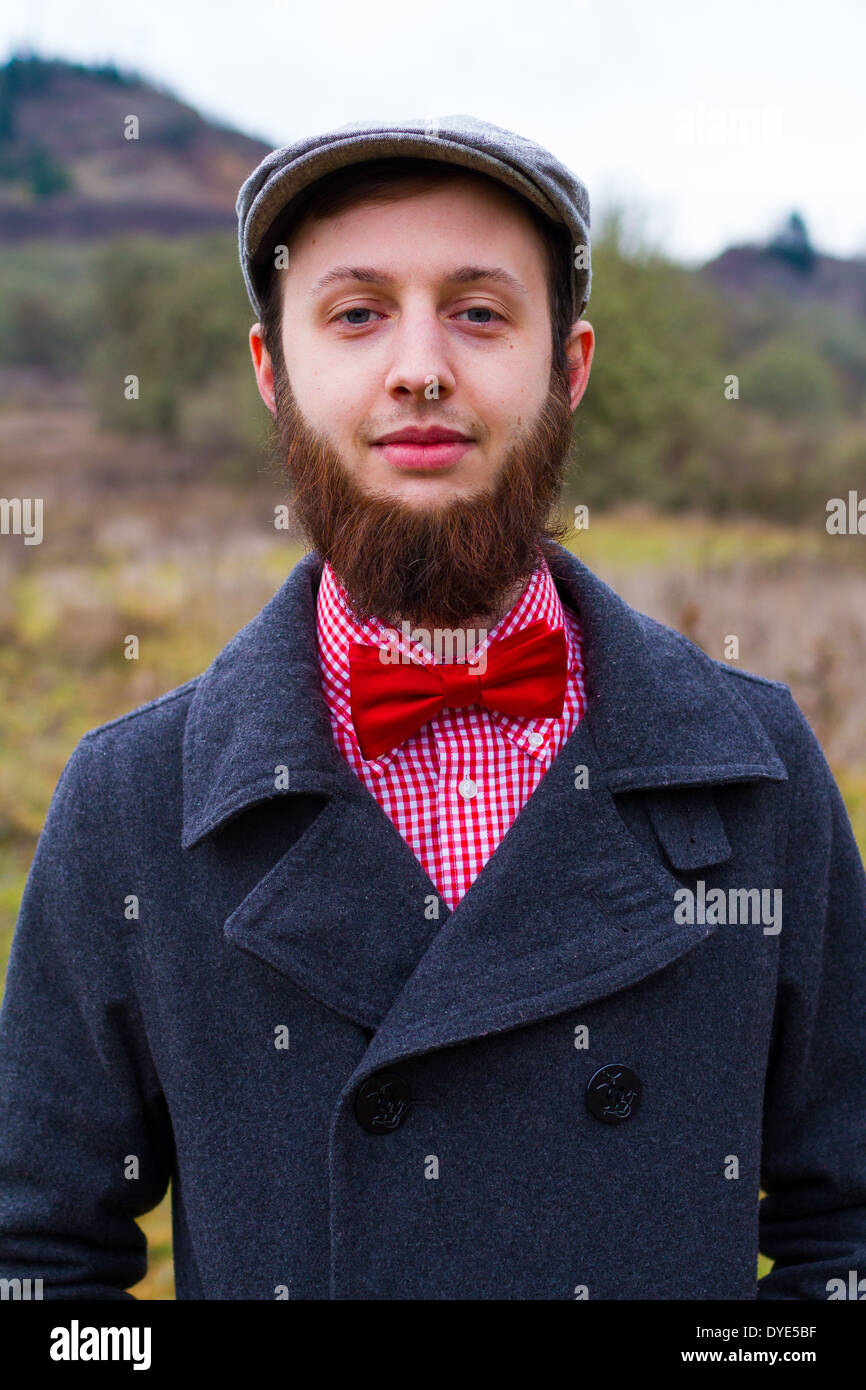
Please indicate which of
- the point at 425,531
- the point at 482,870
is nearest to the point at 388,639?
the point at 425,531

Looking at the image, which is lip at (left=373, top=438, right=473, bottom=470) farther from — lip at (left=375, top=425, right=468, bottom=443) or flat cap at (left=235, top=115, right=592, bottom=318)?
flat cap at (left=235, top=115, right=592, bottom=318)

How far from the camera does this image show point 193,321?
100 feet

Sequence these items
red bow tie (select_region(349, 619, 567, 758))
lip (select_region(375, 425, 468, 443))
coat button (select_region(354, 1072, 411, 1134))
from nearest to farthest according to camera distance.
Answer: coat button (select_region(354, 1072, 411, 1134)) → lip (select_region(375, 425, 468, 443)) → red bow tie (select_region(349, 619, 567, 758))

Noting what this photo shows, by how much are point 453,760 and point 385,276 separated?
0.84 meters

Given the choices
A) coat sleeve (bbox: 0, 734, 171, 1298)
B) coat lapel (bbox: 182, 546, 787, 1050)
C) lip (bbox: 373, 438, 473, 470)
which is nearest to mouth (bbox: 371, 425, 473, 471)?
lip (bbox: 373, 438, 473, 470)

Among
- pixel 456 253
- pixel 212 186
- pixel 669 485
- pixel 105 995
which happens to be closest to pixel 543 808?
pixel 105 995

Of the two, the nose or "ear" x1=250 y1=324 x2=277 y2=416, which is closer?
the nose

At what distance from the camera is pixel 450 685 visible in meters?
1.96

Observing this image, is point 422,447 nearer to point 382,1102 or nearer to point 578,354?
point 578,354

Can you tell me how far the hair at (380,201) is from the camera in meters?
1.83

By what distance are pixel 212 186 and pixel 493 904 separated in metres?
53.6

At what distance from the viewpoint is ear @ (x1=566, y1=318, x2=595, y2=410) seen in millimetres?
2172

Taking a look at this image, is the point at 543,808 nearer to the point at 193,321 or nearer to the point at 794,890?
the point at 794,890

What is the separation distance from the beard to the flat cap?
0.88 ft
